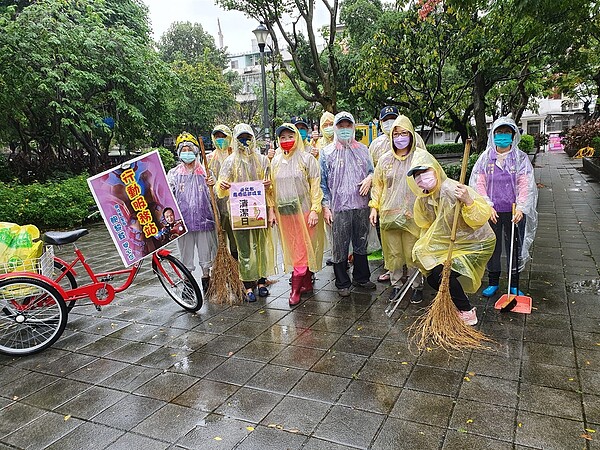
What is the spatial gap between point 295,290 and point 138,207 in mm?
1665

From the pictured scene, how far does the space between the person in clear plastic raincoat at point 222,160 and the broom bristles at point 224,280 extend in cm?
18

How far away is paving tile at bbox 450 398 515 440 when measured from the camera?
2.31 metres

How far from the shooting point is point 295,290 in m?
4.38

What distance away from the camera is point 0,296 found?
11.4ft

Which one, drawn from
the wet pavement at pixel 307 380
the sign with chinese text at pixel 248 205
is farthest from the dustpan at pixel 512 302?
the sign with chinese text at pixel 248 205

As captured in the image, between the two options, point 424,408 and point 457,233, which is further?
point 457,233

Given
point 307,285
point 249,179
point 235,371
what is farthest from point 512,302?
point 249,179

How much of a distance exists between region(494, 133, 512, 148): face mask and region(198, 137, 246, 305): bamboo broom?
272cm

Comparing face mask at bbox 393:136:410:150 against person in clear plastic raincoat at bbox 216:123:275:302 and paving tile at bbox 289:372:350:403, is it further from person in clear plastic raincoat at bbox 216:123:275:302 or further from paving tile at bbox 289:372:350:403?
paving tile at bbox 289:372:350:403

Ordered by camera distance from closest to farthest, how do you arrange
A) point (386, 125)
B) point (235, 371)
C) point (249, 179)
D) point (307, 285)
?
point (235, 371), point (249, 179), point (307, 285), point (386, 125)

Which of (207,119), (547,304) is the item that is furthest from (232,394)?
(207,119)

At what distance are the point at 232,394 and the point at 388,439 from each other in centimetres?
103

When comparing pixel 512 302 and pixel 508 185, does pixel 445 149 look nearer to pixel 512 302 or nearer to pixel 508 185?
pixel 508 185

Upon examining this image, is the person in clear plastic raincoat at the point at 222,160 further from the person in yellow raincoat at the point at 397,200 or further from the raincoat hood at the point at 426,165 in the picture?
Answer: the raincoat hood at the point at 426,165
